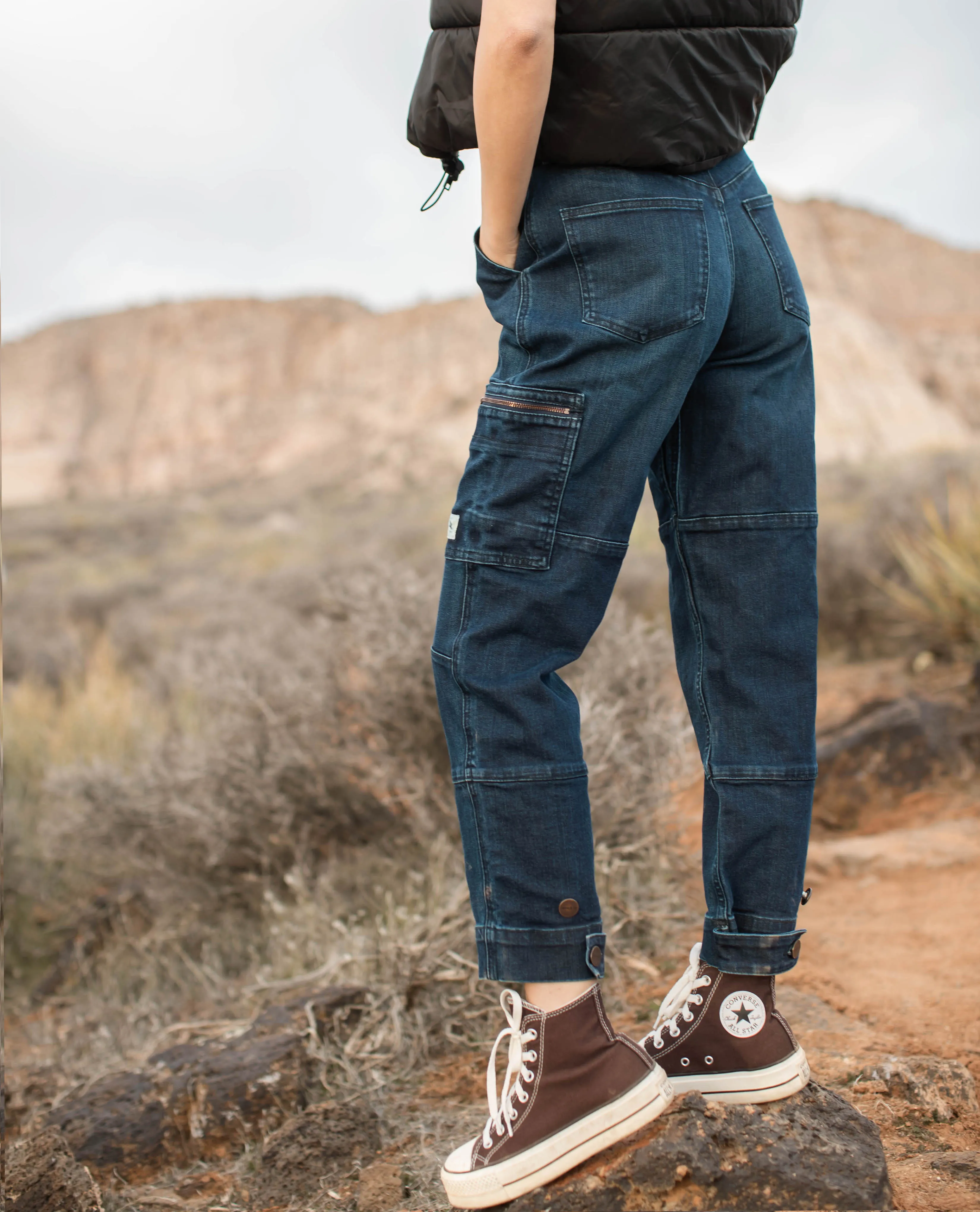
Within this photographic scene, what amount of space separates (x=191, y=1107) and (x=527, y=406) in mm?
1624

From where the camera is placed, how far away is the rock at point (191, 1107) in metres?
1.99

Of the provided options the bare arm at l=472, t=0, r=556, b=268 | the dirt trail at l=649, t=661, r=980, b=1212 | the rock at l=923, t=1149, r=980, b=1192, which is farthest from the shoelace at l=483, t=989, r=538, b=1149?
the bare arm at l=472, t=0, r=556, b=268

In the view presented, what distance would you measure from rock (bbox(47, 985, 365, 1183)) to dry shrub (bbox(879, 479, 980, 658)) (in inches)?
175

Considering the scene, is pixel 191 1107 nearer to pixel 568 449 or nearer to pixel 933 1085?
pixel 933 1085

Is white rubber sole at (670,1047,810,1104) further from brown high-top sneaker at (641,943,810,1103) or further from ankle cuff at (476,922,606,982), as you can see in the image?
ankle cuff at (476,922,606,982)

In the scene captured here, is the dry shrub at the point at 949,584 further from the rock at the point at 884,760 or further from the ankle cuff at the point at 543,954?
the ankle cuff at the point at 543,954

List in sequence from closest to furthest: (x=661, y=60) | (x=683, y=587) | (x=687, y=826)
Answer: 1. (x=661, y=60)
2. (x=683, y=587)
3. (x=687, y=826)

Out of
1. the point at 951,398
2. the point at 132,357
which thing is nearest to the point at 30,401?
the point at 132,357

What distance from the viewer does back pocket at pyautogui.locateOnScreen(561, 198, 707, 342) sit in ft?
4.36

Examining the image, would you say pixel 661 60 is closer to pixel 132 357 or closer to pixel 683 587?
pixel 683 587

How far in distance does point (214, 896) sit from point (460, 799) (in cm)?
237

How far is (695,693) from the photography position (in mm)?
1571

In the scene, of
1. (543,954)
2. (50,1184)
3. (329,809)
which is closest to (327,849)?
(329,809)

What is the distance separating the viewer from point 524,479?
132 cm
